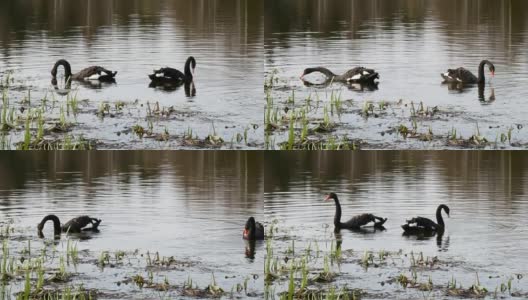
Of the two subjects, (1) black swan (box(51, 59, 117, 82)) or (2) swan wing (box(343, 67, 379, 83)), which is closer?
(2) swan wing (box(343, 67, 379, 83))

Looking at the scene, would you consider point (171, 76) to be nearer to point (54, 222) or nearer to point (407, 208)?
point (54, 222)

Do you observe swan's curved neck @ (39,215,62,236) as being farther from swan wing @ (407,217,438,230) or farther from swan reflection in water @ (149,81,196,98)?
swan wing @ (407,217,438,230)

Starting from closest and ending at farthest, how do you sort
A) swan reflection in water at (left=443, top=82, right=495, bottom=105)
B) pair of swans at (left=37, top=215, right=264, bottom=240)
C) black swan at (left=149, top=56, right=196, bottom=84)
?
pair of swans at (left=37, top=215, right=264, bottom=240), swan reflection in water at (left=443, top=82, right=495, bottom=105), black swan at (left=149, top=56, right=196, bottom=84)

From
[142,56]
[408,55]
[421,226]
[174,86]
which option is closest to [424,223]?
[421,226]

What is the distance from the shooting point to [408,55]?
24297 mm

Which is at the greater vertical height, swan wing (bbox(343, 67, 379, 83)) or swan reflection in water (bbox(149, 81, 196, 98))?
swan wing (bbox(343, 67, 379, 83))

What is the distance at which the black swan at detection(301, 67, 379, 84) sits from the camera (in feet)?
70.0

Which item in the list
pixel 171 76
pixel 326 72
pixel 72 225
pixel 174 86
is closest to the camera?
pixel 72 225

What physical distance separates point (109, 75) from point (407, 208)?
5.21m

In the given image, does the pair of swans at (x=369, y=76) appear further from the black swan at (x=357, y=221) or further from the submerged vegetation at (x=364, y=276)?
the submerged vegetation at (x=364, y=276)

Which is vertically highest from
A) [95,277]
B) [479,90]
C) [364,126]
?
[479,90]

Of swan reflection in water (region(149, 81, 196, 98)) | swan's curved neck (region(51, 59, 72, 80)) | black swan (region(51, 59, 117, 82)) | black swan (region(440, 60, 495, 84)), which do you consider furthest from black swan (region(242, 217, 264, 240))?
swan's curved neck (region(51, 59, 72, 80))

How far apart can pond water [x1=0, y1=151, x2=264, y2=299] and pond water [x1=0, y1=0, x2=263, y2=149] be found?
1.52 meters

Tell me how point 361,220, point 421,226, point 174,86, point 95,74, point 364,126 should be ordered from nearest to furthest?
point 364,126 → point 421,226 → point 361,220 → point 174,86 → point 95,74
